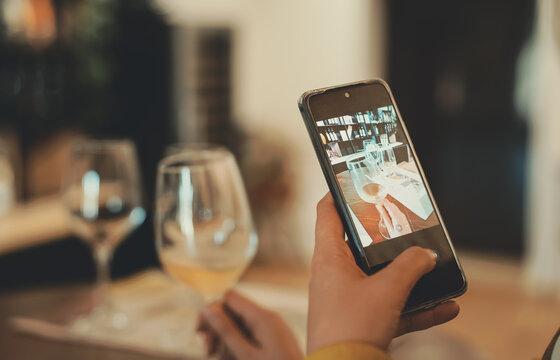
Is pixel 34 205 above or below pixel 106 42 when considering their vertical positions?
below

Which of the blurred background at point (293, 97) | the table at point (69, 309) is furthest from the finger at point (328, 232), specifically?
the blurred background at point (293, 97)

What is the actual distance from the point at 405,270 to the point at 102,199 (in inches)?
22.8

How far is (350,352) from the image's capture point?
40 cm

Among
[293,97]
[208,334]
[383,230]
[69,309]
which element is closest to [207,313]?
[208,334]

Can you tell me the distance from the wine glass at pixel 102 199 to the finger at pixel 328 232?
47 centimetres

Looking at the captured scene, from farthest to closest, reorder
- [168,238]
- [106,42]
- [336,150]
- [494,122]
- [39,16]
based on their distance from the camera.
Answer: [494,122] < [106,42] < [39,16] < [168,238] < [336,150]

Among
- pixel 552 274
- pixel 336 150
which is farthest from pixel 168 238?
pixel 552 274

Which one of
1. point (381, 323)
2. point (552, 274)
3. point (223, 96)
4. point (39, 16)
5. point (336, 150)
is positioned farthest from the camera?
point (223, 96)

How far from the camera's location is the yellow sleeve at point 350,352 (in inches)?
15.6

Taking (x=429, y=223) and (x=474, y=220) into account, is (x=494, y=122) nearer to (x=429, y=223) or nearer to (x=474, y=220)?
(x=474, y=220)

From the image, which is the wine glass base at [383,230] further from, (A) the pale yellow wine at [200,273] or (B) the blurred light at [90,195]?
(B) the blurred light at [90,195]

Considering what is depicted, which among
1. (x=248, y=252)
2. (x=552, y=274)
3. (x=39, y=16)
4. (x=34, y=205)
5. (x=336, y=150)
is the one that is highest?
(x=39, y=16)

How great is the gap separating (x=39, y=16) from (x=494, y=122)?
257cm

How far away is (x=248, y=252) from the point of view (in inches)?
28.9
